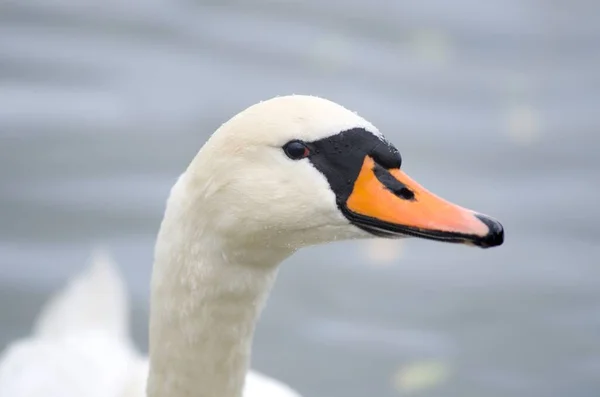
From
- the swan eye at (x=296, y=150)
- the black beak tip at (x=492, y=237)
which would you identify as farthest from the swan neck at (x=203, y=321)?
the black beak tip at (x=492, y=237)

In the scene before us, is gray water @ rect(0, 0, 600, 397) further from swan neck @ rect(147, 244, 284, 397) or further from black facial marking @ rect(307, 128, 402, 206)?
black facial marking @ rect(307, 128, 402, 206)

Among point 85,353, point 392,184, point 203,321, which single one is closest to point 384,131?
point 85,353

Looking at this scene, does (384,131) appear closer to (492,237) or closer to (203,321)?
(203,321)

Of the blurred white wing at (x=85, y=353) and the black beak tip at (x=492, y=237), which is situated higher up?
the black beak tip at (x=492, y=237)

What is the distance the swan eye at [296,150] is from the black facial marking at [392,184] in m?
0.15

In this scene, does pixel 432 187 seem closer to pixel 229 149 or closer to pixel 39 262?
pixel 39 262

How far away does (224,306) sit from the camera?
2465mm

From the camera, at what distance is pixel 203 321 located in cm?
251

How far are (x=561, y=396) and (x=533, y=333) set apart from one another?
311 mm

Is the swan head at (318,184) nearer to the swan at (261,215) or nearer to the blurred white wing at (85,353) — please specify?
the swan at (261,215)

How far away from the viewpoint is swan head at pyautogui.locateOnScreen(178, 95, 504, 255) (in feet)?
7.27

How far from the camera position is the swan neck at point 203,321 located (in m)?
2.40

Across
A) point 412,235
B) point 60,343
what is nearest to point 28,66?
point 60,343

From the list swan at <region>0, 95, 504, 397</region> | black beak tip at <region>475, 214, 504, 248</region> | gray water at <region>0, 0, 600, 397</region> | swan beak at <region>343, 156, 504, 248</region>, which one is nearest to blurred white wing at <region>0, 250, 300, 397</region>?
gray water at <region>0, 0, 600, 397</region>
